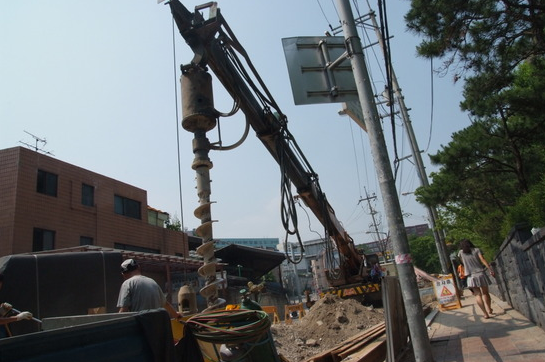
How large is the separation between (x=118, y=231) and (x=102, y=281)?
39.2ft

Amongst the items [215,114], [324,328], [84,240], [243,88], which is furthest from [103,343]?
[84,240]

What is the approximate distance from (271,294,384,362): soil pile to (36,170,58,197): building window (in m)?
11.7

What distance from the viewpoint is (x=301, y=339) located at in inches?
339

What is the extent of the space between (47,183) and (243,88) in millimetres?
12981

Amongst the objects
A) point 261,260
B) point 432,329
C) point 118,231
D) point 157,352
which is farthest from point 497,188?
point 261,260

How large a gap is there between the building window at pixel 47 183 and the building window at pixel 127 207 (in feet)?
11.6

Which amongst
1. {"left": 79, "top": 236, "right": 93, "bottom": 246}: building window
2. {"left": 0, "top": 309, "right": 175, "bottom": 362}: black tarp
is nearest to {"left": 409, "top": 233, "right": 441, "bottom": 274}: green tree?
{"left": 79, "top": 236, "right": 93, "bottom": 246}: building window

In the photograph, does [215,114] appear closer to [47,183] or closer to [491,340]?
[491,340]

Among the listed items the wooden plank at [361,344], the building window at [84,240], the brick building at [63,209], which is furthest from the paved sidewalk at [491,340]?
the building window at [84,240]

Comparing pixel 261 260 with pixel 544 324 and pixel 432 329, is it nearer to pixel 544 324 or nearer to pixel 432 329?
pixel 432 329

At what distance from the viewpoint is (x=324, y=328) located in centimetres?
918

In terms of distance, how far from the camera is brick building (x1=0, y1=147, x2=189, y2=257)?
14422 millimetres

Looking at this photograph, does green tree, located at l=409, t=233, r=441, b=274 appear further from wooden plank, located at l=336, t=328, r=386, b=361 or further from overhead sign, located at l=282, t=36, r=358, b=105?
overhead sign, located at l=282, t=36, r=358, b=105

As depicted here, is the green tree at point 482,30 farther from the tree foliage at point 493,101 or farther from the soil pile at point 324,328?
the soil pile at point 324,328
